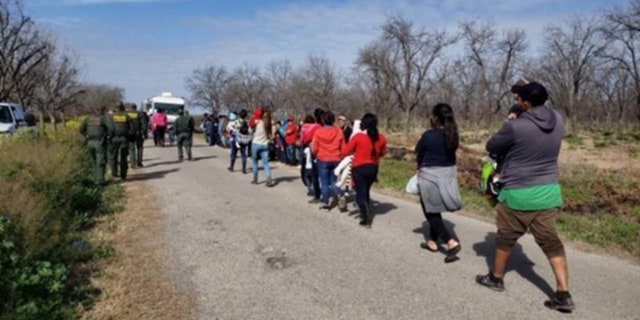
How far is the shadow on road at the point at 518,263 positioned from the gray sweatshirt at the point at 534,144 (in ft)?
3.83

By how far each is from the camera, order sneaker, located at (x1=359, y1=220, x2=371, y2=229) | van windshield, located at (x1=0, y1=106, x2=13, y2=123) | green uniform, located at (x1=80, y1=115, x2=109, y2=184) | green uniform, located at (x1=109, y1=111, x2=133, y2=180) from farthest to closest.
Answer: van windshield, located at (x1=0, y1=106, x2=13, y2=123) < green uniform, located at (x1=109, y1=111, x2=133, y2=180) < green uniform, located at (x1=80, y1=115, x2=109, y2=184) < sneaker, located at (x1=359, y1=220, x2=371, y2=229)

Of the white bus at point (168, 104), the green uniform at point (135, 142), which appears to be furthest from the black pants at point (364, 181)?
the white bus at point (168, 104)

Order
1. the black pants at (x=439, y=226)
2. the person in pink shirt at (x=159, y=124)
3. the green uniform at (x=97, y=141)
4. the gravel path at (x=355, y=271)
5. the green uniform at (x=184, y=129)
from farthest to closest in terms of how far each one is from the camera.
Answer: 1. the person in pink shirt at (x=159, y=124)
2. the green uniform at (x=184, y=129)
3. the green uniform at (x=97, y=141)
4. the black pants at (x=439, y=226)
5. the gravel path at (x=355, y=271)

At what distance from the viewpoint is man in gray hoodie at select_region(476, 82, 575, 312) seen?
445 centimetres

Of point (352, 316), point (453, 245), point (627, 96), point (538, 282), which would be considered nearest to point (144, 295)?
point (352, 316)

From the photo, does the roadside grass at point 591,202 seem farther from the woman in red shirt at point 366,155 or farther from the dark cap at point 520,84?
the dark cap at point 520,84

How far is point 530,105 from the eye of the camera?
4523 mm

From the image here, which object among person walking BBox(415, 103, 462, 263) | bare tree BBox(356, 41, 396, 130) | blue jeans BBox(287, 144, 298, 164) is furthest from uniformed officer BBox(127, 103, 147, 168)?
bare tree BBox(356, 41, 396, 130)

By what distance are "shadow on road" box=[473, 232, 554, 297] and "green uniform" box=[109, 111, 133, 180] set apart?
8.83 m

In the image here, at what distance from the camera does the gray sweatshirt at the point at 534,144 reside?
4457mm

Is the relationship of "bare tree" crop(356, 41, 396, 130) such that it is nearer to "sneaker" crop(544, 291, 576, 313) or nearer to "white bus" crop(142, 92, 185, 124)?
"white bus" crop(142, 92, 185, 124)

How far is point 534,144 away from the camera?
4469 mm

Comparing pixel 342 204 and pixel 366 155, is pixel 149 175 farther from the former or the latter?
pixel 366 155

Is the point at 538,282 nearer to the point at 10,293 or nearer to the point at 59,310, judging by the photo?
the point at 59,310
